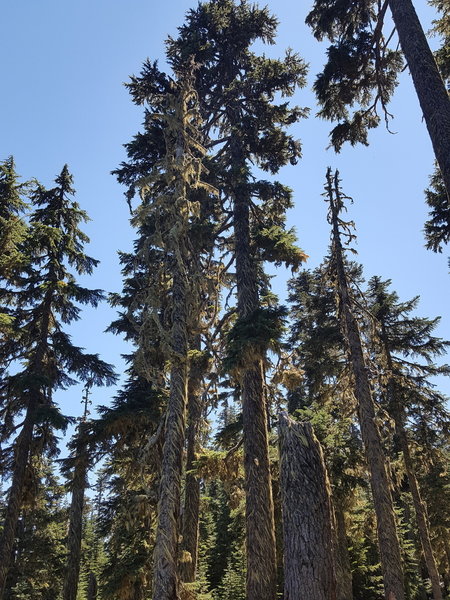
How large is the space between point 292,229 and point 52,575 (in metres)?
19.4

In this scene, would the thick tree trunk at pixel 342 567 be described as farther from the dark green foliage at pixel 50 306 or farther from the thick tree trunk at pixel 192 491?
the dark green foliage at pixel 50 306

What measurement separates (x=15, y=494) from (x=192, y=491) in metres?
5.69

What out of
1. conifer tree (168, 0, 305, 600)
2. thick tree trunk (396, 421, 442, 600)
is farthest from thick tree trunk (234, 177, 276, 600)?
thick tree trunk (396, 421, 442, 600)

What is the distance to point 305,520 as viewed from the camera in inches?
152

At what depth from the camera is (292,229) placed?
14742mm

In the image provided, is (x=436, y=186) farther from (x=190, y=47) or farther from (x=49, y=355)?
(x=49, y=355)

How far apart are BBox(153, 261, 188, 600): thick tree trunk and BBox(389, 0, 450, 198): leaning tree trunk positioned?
6274 mm

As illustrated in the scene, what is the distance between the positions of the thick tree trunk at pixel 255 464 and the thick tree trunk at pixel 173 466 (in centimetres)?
281

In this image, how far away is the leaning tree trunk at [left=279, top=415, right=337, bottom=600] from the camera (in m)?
3.71

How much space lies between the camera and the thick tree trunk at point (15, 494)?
1295cm

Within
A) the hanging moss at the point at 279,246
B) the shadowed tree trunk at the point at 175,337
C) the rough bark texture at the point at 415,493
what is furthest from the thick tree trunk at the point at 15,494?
the rough bark texture at the point at 415,493

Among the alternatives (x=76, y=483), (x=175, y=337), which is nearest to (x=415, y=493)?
(x=76, y=483)

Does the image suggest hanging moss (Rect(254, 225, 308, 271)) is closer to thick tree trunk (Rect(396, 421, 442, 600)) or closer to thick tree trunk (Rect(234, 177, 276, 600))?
thick tree trunk (Rect(234, 177, 276, 600))

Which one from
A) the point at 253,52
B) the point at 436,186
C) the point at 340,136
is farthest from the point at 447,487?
the point at 253,52
